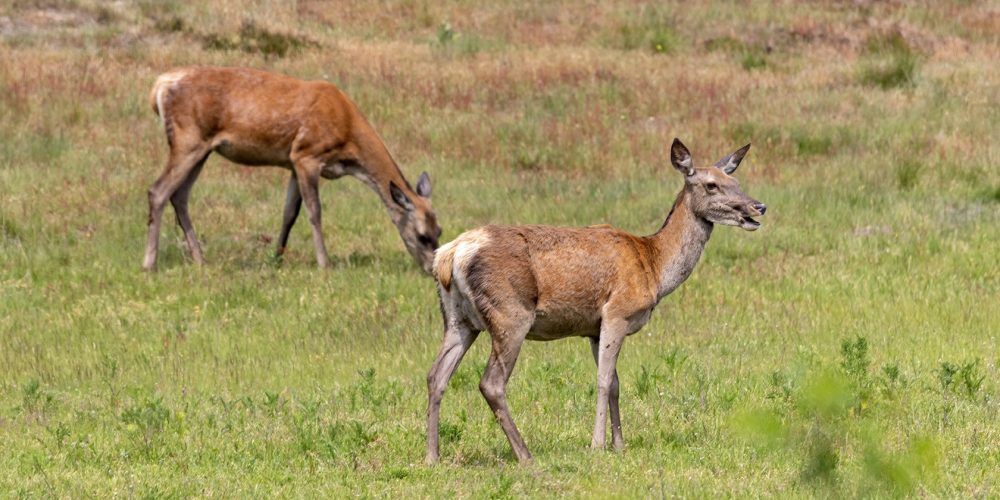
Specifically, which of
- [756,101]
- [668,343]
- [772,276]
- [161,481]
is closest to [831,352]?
[668,343]

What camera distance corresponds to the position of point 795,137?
2084 cm

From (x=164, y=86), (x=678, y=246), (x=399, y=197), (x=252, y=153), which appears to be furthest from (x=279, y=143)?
(x=678, y=246)

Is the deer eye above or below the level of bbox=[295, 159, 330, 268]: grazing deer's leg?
below

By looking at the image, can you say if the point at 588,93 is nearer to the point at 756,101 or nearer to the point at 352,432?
the point at 756,101

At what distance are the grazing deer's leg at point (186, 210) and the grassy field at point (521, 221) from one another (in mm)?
321

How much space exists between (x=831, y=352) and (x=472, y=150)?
9.92 m

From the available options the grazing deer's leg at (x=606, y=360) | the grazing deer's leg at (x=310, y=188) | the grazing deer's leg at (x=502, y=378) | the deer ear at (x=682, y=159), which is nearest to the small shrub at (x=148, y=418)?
the grazing deer's leg at (x=502, y=378)

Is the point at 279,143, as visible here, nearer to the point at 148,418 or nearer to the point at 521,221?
the point at 521,221

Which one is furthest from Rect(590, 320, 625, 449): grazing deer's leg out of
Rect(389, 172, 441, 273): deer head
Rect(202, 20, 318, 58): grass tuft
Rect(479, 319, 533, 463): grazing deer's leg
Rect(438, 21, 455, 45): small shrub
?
Rect(438, 21, 455, 45): small shrub

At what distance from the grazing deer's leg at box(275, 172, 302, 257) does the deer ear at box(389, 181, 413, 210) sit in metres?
1.11

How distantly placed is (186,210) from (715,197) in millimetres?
8014

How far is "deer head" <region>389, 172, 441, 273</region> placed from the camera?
50.6 feet

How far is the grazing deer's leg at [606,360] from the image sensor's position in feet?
27.9

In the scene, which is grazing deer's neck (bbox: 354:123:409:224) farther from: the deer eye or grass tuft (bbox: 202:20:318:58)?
grass tuft (bbox: 202:20:318:58)
